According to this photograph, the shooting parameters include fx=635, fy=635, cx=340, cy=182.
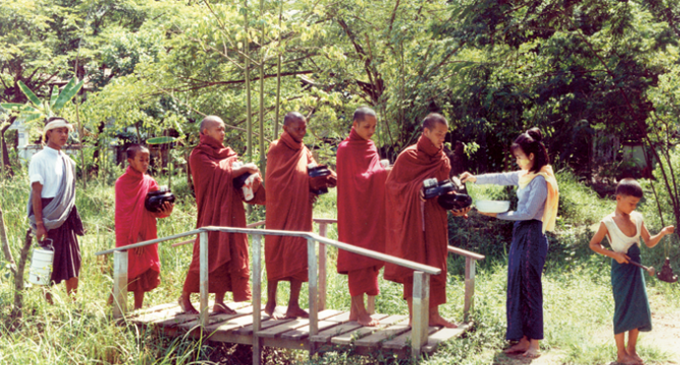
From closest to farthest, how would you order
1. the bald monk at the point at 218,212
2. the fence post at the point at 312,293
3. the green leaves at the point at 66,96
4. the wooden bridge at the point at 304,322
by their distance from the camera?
the wooden bridge at the point at 304,322 → the fence post at the point at 312,293 → the bald monk at the point at 218,212 → the green leaves at the point at 66,96

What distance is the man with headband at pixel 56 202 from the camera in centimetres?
611

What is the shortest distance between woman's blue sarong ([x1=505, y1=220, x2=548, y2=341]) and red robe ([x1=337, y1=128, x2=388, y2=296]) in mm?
1116

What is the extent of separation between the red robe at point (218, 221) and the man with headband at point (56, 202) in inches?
56.7

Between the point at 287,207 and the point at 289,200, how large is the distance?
0.06 m

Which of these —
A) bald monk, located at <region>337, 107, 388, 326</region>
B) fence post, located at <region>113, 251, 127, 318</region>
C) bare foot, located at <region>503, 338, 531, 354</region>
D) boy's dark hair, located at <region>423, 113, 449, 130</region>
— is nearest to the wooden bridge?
fence post, located at <region>113, 251, 127, 318</region>

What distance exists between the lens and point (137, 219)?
6016 mm

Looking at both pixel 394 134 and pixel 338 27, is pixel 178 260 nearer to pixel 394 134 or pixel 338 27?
pixel 394 134

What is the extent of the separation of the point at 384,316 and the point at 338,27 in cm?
665

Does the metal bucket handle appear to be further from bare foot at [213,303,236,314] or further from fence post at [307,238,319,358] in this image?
fence post at [307,238,319,358]

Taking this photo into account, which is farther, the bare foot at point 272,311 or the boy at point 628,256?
the bare foot at point 272,311

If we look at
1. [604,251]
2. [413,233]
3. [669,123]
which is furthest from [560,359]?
[669,123]

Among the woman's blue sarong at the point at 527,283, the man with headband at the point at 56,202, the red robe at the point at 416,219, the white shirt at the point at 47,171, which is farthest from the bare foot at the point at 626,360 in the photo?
the white shirt at the point at 47,171

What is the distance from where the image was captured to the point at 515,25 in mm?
8484

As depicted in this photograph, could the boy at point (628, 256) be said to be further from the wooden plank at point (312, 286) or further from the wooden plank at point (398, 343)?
the wooden plank at point (312, 286)
